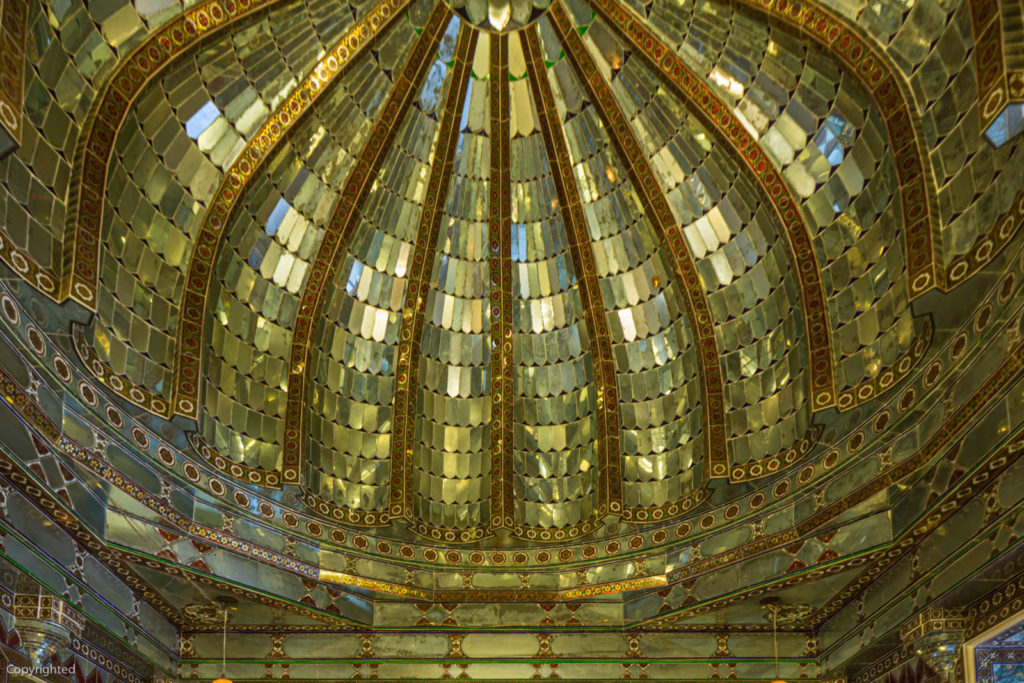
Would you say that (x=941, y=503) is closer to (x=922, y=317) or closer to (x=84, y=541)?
(x=922, y=317)

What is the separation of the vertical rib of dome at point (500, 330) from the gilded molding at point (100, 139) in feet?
18.3

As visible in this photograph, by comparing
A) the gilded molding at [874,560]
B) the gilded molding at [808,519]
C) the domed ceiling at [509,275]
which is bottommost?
the gilded molding at [874,560]

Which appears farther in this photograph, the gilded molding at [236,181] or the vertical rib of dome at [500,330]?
the vertical rib of dome at [500,330]

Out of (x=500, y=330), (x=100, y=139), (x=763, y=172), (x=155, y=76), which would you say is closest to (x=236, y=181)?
(x=155, y=76)

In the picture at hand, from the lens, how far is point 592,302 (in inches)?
754

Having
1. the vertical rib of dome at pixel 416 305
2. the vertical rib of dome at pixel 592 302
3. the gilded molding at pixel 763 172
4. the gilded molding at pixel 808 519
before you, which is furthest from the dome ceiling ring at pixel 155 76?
the vertical rib of dome at pixel 592 302

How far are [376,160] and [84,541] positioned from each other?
7522mm

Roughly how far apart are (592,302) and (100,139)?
8.45 metres

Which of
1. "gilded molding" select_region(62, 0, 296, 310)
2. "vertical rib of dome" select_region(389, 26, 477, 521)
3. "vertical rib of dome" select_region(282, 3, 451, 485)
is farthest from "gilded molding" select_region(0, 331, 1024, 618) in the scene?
"vertical rib of dome" select_region(282, 3, 451, 485)

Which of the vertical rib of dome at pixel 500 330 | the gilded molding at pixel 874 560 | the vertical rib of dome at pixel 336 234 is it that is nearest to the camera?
the gilded molding at pixel 874 560

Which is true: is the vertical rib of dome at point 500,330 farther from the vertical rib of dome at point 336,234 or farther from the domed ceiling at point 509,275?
the vertical rib of dome at point 336,234

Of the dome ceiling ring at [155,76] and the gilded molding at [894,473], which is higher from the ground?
the dome ceiling ring at [155,76]

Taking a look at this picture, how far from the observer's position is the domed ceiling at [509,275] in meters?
13.6

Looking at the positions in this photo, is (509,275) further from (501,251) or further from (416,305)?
(416,305)
